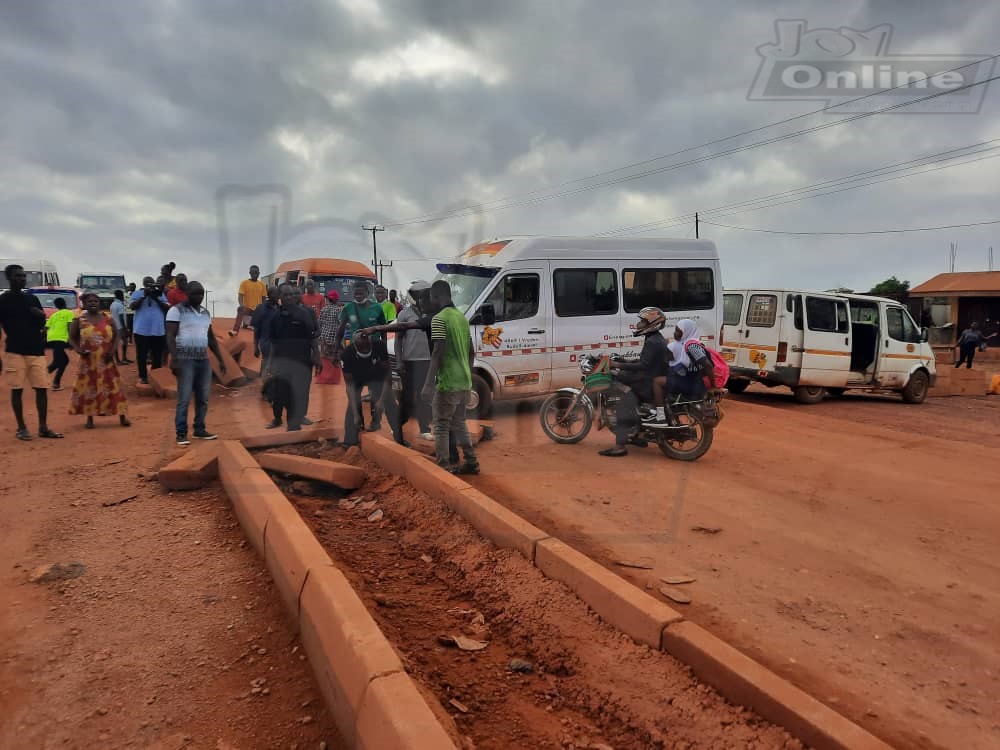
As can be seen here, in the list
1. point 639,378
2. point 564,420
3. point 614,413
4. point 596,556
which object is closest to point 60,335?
point 564,420

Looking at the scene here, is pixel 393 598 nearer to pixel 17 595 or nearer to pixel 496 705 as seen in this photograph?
pixel 496 705

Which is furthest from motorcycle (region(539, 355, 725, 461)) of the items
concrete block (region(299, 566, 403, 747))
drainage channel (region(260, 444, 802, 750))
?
concrete block (region(299, 566, 403, 747))

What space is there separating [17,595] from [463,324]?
11.7ft

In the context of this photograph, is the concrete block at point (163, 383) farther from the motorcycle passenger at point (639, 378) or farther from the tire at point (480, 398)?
the motorcycle passenger at point (639, 378)

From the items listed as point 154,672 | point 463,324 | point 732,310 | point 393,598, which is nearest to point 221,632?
point 154,672

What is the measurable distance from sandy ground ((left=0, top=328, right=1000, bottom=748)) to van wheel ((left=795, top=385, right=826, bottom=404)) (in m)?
5.00

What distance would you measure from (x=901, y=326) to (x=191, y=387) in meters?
12.8

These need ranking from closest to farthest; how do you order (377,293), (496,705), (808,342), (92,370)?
(496,705)
(92,370)
(377,293)
(808,342)

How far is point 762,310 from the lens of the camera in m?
11.3

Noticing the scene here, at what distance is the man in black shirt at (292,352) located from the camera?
22.1ft

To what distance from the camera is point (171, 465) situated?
17.3 ft

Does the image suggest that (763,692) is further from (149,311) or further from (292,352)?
(149,311)

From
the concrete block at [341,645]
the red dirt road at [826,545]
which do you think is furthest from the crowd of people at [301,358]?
the concrete block at [341,645]

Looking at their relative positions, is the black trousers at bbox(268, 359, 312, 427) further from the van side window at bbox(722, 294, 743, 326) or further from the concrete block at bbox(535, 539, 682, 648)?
the van side window at bbox(722, 294, 743, 326)
